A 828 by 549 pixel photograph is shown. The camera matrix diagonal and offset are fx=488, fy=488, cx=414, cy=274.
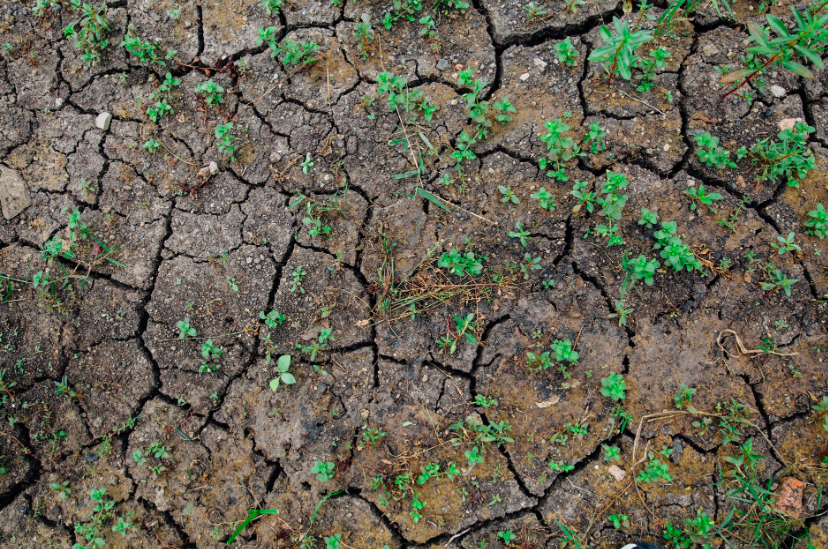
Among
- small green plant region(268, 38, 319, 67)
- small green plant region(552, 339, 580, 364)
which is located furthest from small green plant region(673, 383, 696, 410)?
small green plant region(268, 38, 319, 67)

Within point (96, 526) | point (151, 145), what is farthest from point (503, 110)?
point (96, 526)

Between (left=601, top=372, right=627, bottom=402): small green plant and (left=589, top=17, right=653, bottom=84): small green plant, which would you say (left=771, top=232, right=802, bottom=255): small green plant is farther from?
(left=589, top=17, right=653, bottom=84): small green plant

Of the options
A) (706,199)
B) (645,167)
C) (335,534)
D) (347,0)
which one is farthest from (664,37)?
(335,534)

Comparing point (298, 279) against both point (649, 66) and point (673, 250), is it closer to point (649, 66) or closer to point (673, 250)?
point (673, 250)

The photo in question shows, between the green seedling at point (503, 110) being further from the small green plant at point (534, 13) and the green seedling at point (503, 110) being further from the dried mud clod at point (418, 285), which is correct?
the small green plant at point (534, 13)

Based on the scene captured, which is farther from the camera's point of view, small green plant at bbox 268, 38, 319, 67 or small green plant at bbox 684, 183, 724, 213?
small green plant at bbox 268, 38, 319, 67

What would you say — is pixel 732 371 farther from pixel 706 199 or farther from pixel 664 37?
pixel 664 37
